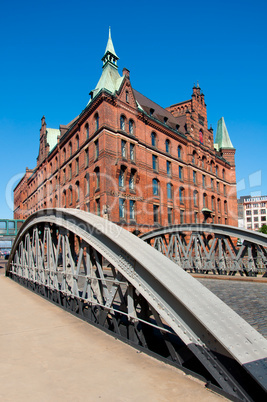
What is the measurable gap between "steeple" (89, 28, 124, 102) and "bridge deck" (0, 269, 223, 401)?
25.6m

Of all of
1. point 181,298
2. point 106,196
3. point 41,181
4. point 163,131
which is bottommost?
point 181,298

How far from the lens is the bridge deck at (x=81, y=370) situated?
335 cm

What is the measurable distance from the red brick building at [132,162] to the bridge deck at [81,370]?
19137 mm

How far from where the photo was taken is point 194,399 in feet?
10.5

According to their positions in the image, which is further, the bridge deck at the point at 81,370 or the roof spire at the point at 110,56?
the roof spire at the point at 110,56

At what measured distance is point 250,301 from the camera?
8.53 metres

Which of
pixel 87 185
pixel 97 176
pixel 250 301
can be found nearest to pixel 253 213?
pixel 87 185

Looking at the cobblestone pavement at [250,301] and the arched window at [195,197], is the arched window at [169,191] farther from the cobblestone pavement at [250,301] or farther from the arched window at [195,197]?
the cobblestone pavement at [250,301]

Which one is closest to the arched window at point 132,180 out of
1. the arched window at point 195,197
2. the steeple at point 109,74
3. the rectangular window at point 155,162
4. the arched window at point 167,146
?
the rectangular window at point 155,162

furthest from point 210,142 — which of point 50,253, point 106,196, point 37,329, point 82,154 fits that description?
point 37,329

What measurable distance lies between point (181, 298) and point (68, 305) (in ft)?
17.1

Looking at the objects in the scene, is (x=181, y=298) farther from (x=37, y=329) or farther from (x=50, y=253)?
(x=50, y=253)

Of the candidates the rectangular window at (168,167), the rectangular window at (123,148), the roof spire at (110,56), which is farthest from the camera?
the rectangular window at (168,167)

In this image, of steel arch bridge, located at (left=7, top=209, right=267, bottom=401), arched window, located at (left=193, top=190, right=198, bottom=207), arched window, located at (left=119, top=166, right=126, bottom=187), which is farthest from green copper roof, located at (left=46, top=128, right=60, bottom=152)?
steel arch bridge, located at (left=7, top=209, right=267, bottom=401)
